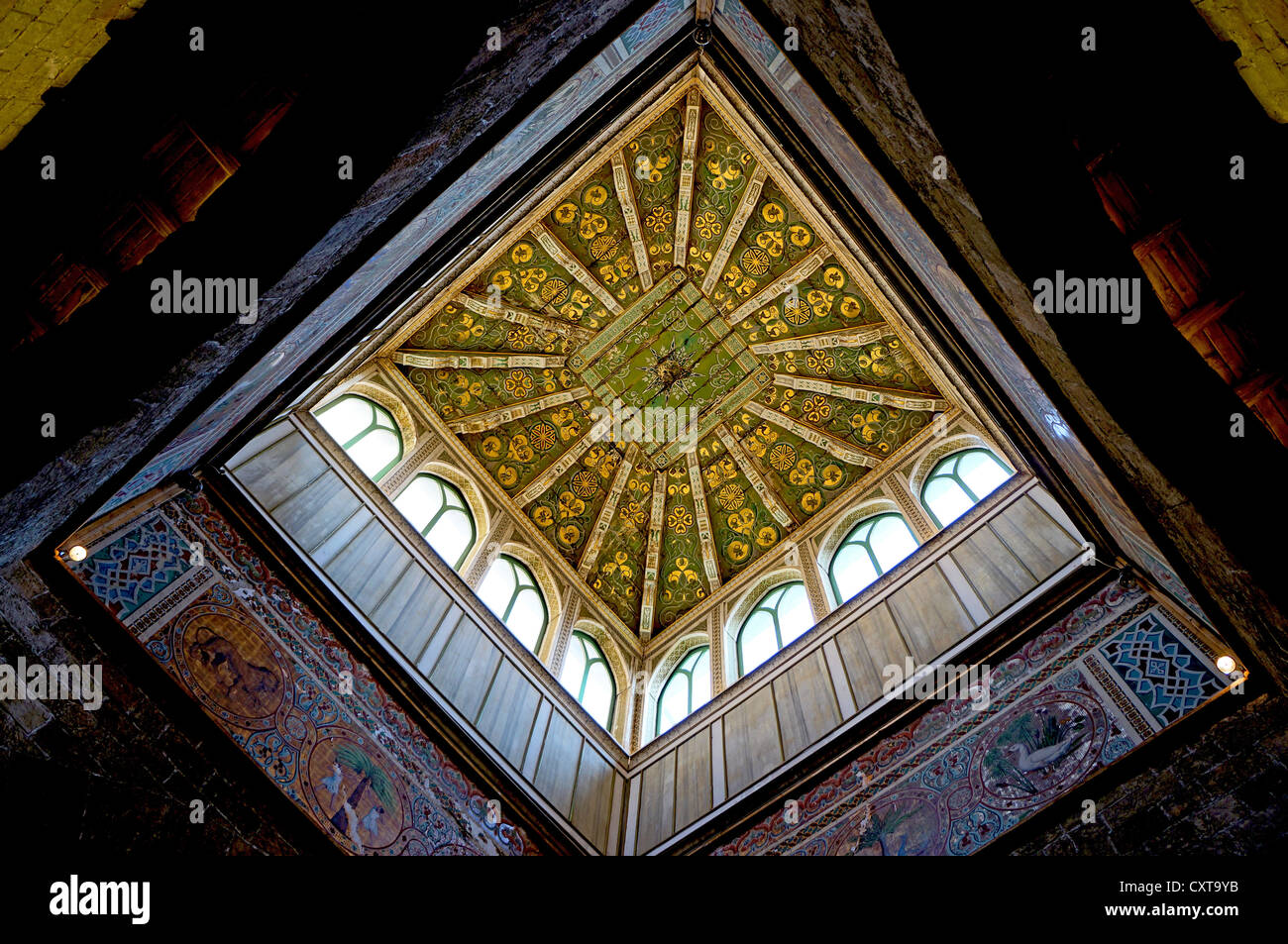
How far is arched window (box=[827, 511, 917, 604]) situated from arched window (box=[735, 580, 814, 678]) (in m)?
0.38

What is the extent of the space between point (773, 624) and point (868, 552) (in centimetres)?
111

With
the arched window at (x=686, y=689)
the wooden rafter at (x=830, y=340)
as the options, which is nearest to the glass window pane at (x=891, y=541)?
the wooden rafter at (x=830, y=340)

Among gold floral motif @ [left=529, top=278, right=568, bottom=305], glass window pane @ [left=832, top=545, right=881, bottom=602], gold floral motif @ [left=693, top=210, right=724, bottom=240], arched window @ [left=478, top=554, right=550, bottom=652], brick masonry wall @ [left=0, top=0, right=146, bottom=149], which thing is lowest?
glass window pane @ [left=832, top=545, right=881, bottom=602]

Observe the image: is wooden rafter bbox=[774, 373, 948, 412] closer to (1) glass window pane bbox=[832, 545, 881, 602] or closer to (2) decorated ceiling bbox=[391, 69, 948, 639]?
(2) decorated ceiling bbox=[391, 69, 948, 639]

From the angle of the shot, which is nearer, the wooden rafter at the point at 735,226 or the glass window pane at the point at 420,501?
the glass window pane at the point at 420,501

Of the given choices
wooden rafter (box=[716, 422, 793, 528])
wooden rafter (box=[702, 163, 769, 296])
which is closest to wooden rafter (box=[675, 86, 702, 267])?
wooden rafter (box=[702, 163, 769, 296])

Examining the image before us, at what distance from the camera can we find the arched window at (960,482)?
24.0 ft

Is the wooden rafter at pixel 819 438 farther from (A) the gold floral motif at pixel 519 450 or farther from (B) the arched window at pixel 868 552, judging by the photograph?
(A) the gold floral motif at pixel 519 450

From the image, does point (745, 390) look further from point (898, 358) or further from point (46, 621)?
point (46, 621)

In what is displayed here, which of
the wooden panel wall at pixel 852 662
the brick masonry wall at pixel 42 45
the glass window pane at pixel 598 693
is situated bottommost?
the wooden panel wall at pixel 852 662

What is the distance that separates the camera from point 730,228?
8609 mm

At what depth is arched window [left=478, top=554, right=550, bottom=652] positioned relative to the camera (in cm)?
787

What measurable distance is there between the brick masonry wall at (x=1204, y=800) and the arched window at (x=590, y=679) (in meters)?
4.21
